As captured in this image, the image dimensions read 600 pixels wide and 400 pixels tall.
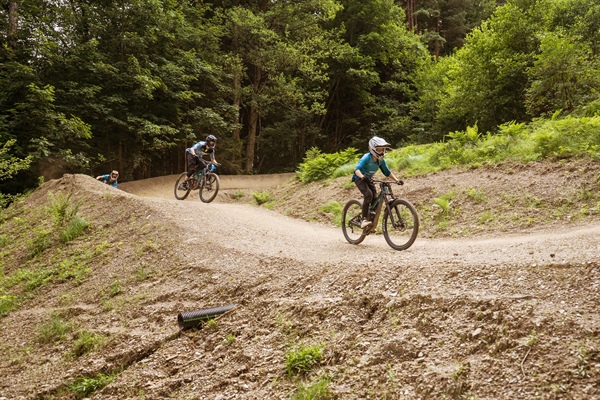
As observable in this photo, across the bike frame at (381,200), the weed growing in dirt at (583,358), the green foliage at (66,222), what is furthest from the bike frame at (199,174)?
the weed growing in dirt at (583,358)

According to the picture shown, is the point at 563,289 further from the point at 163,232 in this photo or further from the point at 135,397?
the point at 163,232

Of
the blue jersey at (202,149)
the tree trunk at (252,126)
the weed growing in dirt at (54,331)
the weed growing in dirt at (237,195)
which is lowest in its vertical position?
the weed growing in dirt at (54,331)

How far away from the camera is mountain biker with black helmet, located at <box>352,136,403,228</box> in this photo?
8414 mm

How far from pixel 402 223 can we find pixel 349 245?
1558 millimetres

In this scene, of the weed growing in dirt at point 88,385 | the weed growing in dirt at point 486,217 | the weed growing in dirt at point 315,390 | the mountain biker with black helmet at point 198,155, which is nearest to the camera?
the weed growing in dirt at point 315,390

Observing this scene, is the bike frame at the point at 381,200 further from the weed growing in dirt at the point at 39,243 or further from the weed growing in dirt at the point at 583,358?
the weed growing in dirt at the point at 39,243

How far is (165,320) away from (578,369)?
530 centimetres

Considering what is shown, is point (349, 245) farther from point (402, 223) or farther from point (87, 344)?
point (87, 344)

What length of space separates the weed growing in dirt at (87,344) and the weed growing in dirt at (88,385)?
65 centimetres

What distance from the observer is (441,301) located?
4.68 metres

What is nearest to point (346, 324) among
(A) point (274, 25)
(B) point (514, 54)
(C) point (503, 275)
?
(C) point (503, 275)

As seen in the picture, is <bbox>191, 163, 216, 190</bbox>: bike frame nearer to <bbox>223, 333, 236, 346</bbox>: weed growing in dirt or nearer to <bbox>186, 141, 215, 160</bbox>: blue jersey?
<bbox>186, 141, 215, 160</bbox>: blue jersey

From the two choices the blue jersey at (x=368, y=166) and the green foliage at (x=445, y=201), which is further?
the green foliage at (x=445, y=201)

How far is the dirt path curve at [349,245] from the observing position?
225 inches
